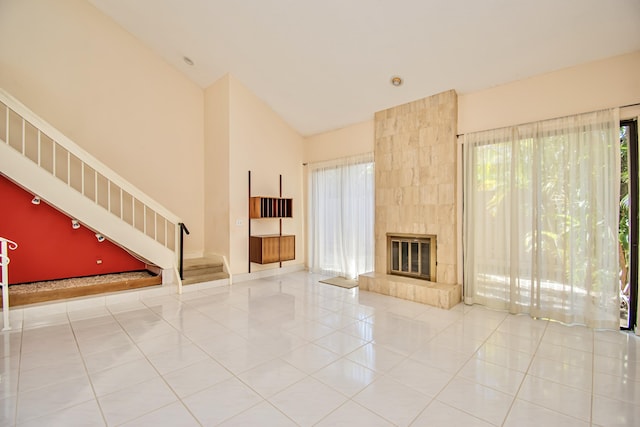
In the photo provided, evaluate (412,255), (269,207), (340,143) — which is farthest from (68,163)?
(412,255)

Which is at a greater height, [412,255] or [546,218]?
[546,218]

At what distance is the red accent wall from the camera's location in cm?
439

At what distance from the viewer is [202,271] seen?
18.4 feet

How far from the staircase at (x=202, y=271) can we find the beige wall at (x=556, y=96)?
16.5ft

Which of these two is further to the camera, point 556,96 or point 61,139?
point 61,139

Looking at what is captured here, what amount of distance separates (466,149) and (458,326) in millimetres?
2566

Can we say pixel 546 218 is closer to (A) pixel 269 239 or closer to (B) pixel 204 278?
(A) pixel 269 239

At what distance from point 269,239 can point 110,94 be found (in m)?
4.03

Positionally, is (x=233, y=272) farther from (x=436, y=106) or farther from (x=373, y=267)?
(x=436, y=106)

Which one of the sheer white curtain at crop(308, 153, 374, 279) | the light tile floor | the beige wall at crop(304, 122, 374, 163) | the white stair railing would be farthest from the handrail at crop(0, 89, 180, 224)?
the beige wall at crop(304, 122, 374, 163)

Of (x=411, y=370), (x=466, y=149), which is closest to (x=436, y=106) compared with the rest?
(x=466, y=149)

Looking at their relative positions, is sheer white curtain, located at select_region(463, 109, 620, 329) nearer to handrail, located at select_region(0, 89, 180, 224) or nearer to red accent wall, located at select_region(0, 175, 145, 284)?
handrail, located at select_region(0, 89, 180, 224)

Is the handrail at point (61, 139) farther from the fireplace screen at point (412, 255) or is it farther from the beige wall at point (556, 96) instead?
the beige wall at point (556, 96)

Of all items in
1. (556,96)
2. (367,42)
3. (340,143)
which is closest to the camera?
(556,96)
